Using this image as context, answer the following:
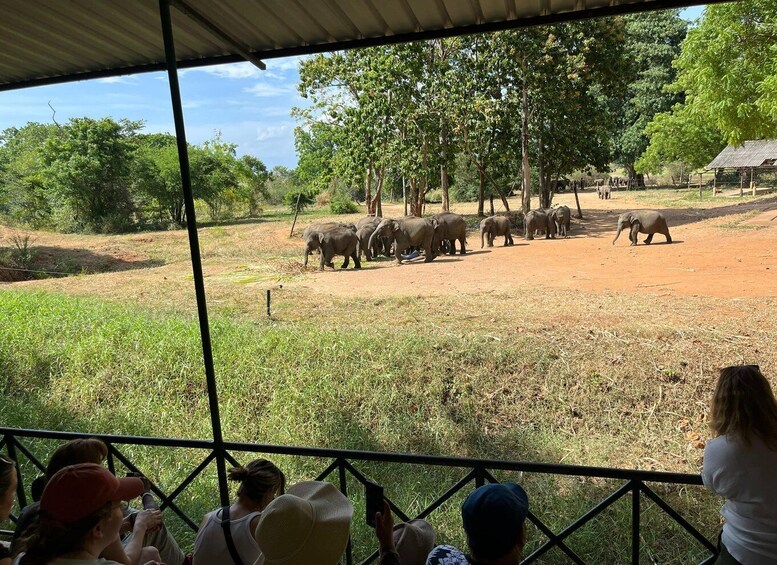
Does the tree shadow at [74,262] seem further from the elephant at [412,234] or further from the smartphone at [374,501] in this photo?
the smartphone at [374,501]

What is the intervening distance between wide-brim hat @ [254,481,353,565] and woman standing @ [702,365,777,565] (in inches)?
47.0

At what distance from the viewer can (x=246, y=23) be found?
9.58 ft

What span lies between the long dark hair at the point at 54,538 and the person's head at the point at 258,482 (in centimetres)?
55

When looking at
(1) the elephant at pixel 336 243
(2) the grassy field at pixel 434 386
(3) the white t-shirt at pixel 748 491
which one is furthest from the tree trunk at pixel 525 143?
(3) the white t-shirt at pixel 748 491

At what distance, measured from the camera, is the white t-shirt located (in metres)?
1.80

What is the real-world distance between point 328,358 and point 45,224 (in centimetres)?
2400

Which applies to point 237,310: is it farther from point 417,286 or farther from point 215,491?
point 215,491

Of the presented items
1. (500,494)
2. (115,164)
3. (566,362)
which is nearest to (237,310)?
(566,362)

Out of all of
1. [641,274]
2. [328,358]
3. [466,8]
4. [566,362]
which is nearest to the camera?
[466,8]

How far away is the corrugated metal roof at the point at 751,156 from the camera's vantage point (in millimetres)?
27173

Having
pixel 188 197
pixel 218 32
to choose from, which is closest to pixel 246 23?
pixel 218 32

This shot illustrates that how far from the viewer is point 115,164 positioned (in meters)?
27.1

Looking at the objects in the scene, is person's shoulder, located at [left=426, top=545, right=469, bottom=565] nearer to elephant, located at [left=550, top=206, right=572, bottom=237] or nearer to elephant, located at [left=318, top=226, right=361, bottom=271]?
elephant, located at [left=318, top=226, right=361, bottom=271]

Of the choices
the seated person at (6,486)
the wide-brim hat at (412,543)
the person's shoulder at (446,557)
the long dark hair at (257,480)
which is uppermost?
the seated person at (6,486)
